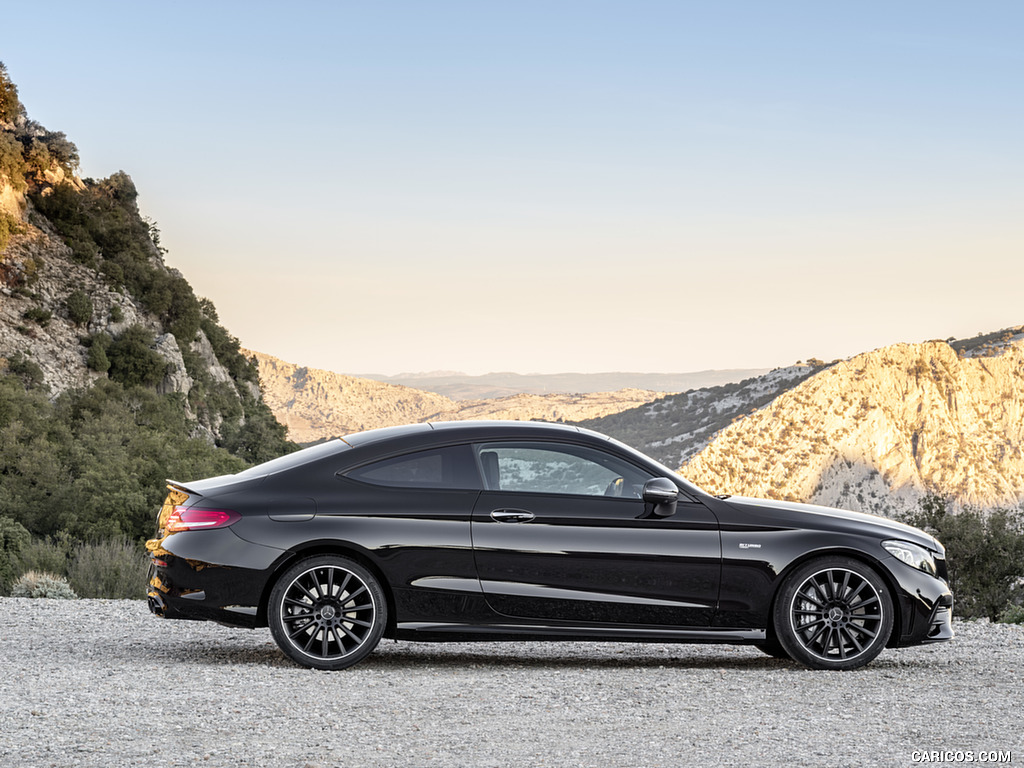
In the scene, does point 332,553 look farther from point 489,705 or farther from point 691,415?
point 691,415

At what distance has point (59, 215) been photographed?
54719 millimetres

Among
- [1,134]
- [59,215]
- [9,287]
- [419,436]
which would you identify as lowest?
[419,436]

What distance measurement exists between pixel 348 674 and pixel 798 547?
3160 mm

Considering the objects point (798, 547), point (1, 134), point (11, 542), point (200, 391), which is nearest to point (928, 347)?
point (200, 391)

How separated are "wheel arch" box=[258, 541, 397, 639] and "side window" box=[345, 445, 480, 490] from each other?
0.50 meters

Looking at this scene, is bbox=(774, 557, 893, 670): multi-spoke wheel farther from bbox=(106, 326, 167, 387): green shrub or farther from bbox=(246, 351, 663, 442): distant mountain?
bbox=(246, 351, 663, 442): distant mountain

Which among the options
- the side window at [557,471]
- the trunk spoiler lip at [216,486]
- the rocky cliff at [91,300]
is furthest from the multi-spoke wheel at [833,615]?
the rocky cliff at [91,300]

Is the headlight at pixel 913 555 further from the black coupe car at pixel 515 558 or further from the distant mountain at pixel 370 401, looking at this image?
the distant mountain at pixel 370 401

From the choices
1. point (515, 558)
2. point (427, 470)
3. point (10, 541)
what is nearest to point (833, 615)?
point (515, 558)

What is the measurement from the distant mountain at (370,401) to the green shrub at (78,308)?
61.4 m

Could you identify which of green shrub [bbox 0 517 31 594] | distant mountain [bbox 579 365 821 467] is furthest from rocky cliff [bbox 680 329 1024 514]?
green shrub [bbox 0 517 31 594]

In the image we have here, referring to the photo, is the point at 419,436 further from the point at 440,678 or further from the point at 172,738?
the point at 172,738

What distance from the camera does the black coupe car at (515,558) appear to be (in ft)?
24.1

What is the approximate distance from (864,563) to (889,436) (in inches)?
3501
